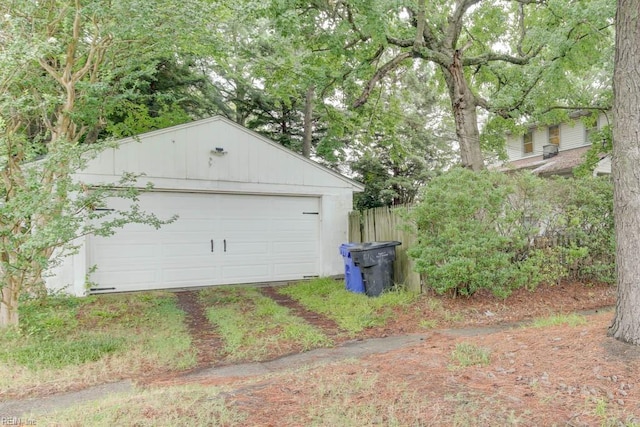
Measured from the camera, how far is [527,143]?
18672mm

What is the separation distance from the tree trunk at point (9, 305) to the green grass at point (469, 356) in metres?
5.23

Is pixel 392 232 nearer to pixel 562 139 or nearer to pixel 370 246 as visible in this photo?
pixel 370 246

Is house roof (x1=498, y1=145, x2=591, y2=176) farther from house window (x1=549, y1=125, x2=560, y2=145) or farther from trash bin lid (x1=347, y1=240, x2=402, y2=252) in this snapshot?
trash bin lid (x1=347, y1=240, x2=402, y2=252)

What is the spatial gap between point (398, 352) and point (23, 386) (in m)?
3.58

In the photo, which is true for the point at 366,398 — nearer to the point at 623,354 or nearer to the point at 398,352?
the point at 398,352

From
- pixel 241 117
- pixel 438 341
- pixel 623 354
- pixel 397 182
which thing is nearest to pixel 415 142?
pixel 397 182

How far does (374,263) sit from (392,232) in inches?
40.0

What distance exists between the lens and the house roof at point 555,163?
13998 mm

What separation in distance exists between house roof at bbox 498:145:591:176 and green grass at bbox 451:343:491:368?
10.4 m

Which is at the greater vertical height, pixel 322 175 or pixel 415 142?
pixel 415 142

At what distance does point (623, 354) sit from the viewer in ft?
10.9

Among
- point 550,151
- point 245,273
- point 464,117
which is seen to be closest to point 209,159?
point 245,273

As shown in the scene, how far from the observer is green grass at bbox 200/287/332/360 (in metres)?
4.88

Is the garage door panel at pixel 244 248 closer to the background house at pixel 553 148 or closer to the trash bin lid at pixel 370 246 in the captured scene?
the trash bin lid at pixel 370 246
